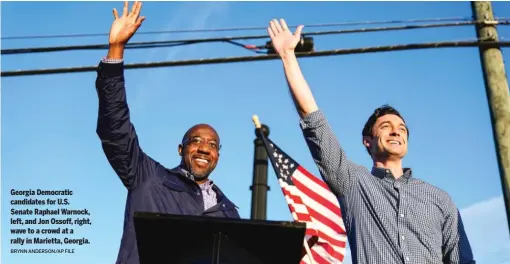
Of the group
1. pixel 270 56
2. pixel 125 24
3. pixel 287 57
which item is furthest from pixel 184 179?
pixel 270 56

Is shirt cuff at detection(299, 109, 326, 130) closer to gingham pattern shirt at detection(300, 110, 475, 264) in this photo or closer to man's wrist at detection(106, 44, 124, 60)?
gingham pattern shirt at detection(300, 110, 475, 264)

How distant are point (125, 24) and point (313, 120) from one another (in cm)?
165

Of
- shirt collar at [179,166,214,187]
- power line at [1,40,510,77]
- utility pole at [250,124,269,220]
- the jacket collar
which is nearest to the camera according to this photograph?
the jacket collar

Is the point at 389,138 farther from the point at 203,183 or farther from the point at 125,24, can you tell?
the point at 125,24

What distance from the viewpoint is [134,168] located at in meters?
4.09

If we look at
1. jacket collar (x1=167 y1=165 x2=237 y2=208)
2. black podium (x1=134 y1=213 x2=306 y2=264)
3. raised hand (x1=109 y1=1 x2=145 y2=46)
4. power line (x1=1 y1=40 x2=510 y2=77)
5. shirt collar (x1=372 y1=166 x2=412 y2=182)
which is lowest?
black podium (x1=134 y1=213 x2=306 y2=264)

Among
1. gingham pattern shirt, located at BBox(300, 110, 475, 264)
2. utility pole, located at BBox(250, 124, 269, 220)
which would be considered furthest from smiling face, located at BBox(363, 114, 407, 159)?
utility pole, located at BBox(250, 124, 269, 220)

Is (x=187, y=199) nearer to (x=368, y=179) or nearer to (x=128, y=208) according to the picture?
(x=128, y=208)

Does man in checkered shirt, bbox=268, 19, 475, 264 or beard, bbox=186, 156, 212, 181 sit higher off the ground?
beard, bbox=186, 156, 212, 181

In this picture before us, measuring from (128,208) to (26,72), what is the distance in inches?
182

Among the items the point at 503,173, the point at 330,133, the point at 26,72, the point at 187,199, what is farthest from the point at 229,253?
the point at 26,72

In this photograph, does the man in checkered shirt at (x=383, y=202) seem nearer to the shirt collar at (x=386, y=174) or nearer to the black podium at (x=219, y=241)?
the shirt collar at (x=386, y=174)

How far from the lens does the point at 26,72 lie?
25.9 ft

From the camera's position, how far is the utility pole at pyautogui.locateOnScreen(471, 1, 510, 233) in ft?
20.1
